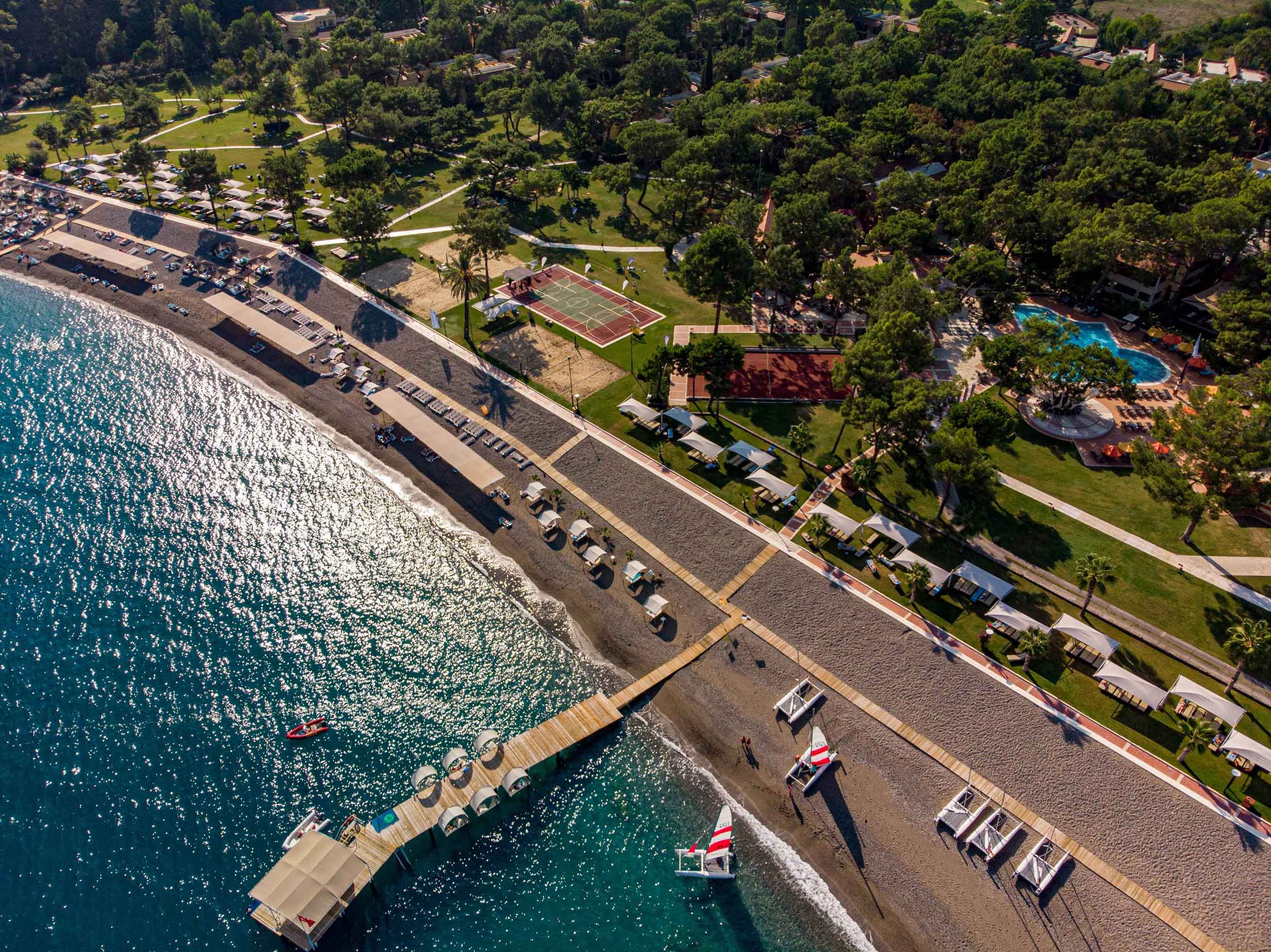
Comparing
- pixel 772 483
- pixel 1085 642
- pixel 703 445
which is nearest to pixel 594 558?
pixel 703 445

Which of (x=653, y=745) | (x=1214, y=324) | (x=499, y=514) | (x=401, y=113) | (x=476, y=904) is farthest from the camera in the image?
(x=401, y=113)

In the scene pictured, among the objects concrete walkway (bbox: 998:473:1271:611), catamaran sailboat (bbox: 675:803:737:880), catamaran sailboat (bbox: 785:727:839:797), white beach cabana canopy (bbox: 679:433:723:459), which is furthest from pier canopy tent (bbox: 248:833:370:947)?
concrete walkway (bbox: 998:473:1271:611)

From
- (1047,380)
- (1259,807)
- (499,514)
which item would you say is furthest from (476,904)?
(1047,380)

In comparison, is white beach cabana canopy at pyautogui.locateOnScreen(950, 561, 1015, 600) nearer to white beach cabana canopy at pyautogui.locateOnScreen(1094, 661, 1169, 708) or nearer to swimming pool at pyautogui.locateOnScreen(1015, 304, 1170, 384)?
white beach cabana canopy at pyautogui.locateOnScreen(1094, 661, 1169, 708)

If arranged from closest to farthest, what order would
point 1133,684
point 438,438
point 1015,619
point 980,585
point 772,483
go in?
point 1133,684 → point 1015,619 → point 980,585 → point 772,483 → point 438,438

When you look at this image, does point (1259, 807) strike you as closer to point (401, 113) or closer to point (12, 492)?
point (12, 492)

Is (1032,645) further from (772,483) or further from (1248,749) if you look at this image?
(772,483)

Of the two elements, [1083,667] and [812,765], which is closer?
[812,765]
